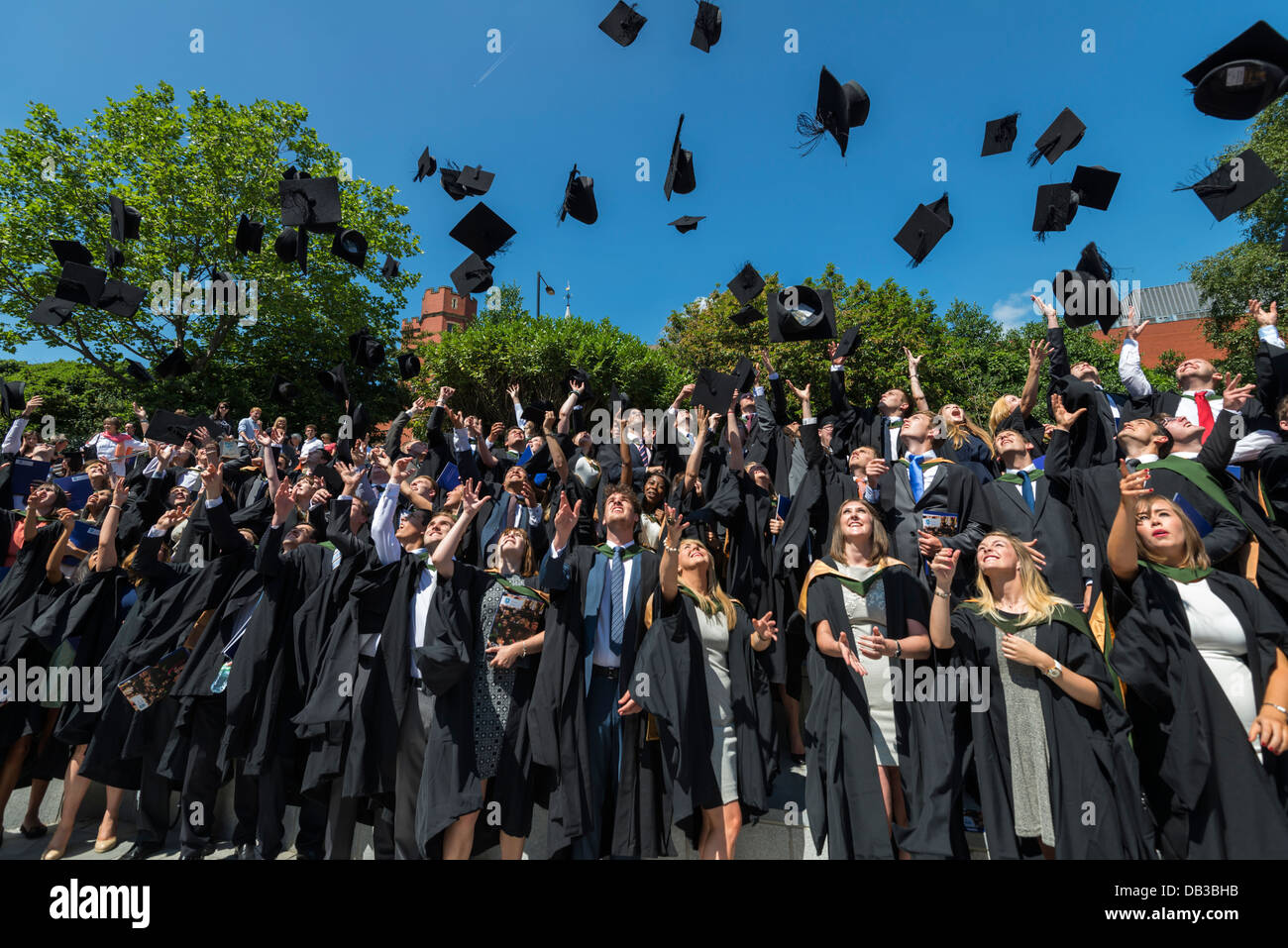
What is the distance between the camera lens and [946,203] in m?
6.44

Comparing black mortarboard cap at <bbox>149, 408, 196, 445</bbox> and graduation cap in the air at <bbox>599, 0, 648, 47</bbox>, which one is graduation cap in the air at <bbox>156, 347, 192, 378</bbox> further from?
graduation cap in the air at <bbox>599, 0, 648, 47</bbox>

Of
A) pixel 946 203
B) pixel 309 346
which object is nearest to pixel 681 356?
pixel 309 346

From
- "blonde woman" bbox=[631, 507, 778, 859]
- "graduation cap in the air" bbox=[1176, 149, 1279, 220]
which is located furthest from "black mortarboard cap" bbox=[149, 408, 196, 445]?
"graduation cap in the air" bbox=[1176, 149, 1279, 220]

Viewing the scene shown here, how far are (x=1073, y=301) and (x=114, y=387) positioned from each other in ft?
75.7

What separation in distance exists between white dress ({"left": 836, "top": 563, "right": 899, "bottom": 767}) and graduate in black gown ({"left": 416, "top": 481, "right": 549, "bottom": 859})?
164 centimetres

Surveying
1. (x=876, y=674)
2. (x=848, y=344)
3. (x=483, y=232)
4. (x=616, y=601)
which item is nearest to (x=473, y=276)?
(x=483, y=232)

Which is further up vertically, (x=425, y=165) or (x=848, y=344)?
(x=425, y=165)

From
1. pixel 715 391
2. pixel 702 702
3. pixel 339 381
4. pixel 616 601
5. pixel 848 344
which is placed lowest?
pixel 702 702

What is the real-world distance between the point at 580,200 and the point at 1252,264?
21.4m

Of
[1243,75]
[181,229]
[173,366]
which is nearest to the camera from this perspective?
[1243,75]

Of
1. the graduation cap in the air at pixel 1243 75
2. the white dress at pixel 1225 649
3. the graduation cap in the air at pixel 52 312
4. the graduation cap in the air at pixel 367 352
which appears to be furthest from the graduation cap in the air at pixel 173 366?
the graduation cap in the air at pixel 1243 75

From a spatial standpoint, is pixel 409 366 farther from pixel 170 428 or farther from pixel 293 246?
pixel 170 428

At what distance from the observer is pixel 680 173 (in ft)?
21.5
